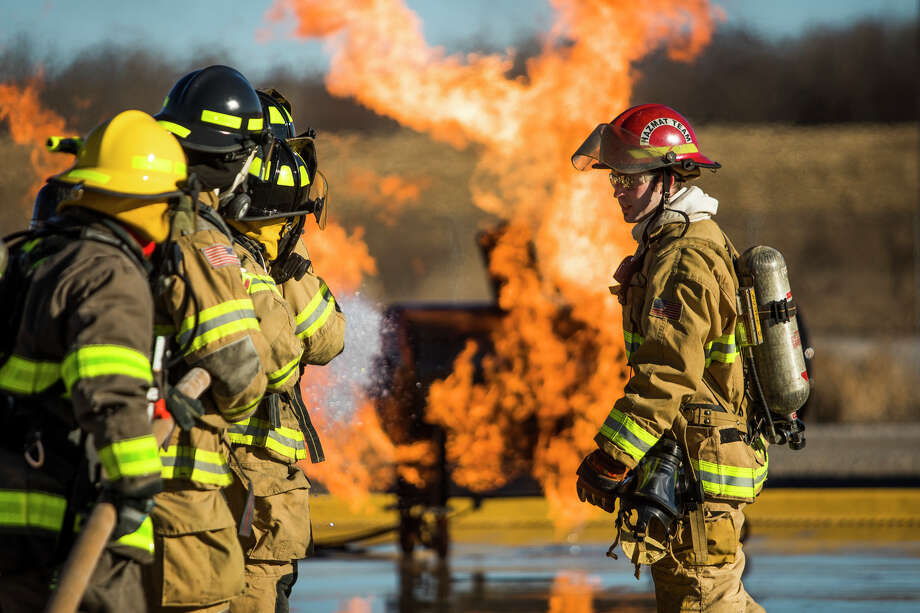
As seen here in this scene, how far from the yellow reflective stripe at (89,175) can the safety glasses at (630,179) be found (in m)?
1.90

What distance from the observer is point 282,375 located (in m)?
3.94

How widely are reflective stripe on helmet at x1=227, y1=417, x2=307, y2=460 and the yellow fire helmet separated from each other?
1.12 m

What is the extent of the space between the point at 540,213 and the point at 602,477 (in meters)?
4.36

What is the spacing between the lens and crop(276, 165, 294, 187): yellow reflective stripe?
14.9ft

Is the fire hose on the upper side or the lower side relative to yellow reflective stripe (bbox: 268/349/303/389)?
lower

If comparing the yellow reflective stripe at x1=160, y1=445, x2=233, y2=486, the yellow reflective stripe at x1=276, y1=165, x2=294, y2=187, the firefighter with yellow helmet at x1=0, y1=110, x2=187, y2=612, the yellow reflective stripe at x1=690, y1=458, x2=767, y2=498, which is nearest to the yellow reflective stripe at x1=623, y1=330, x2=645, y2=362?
the yellow reflective stripe at x1=690, y1=458, x2=767, y2=498

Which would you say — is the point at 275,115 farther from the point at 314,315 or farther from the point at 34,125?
the point at 34,125

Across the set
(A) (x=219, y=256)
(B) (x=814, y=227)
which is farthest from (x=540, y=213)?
(B) (x=814, y=227)

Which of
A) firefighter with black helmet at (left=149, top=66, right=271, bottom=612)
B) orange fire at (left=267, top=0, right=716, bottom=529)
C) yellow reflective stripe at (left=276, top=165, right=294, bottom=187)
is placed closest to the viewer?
firefighter with black helmet at (left=149, top=66, right=271, bottom=612)

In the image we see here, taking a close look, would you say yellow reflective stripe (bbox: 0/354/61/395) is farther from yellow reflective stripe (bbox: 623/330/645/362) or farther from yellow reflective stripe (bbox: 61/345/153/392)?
yellow reflective stripe (bbox: 623/330/645/362)

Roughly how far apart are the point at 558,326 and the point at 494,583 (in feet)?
5.17

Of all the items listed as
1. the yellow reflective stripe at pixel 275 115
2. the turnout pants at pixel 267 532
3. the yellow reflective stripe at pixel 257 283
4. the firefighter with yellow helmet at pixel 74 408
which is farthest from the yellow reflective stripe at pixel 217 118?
the turnout pants at pixel 267 532

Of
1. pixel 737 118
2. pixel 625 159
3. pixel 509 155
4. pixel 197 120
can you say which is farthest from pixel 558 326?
pixel 737 118

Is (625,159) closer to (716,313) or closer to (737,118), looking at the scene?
(716,313)
